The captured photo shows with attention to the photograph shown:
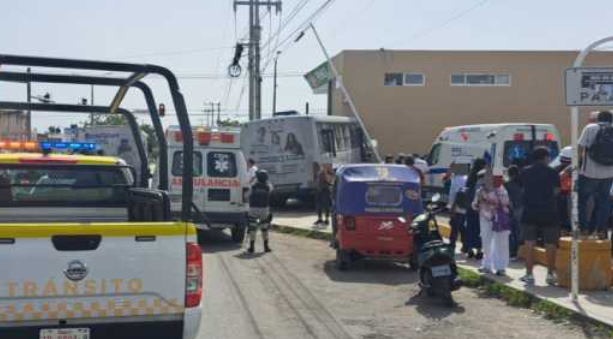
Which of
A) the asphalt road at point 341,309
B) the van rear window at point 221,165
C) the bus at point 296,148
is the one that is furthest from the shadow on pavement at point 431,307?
the bus at point 296,148

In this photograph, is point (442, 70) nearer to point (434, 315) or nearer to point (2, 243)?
point (434, 315)

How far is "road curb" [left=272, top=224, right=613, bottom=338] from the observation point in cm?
852

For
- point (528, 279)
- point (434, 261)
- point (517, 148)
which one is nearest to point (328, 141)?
point (517, 148)

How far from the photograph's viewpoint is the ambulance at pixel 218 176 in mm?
16844

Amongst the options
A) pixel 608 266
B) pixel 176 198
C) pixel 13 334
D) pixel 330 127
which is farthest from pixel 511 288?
pixel 330 127

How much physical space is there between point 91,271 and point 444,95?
31880mm

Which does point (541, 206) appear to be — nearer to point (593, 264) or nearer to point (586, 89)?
point (593, 264)

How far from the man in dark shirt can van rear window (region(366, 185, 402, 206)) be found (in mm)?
2670

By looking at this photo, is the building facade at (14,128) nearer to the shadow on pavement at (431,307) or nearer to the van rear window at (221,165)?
the van rear window at (221,165)

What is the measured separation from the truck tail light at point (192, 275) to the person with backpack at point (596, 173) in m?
6.55

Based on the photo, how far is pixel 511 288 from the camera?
10.4 metres

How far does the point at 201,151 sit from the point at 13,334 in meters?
12.0

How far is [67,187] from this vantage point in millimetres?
7449

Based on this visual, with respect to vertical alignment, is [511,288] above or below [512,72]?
below
